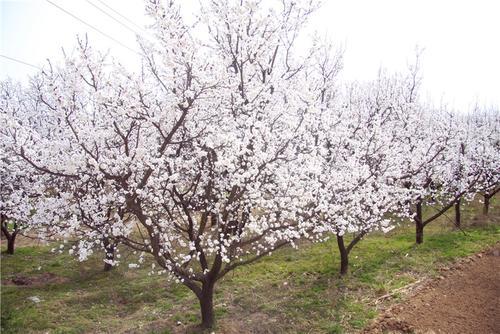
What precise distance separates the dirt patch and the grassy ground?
24 cm

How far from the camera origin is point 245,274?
15.6m

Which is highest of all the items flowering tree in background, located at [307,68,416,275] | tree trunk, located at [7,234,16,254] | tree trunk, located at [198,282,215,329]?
flowering tree in background, located at [307,68,416,275]

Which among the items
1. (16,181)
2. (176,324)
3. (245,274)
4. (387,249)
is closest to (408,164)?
(387,249)

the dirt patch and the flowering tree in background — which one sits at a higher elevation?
the flowering tree in background

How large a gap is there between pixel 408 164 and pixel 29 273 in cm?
1888

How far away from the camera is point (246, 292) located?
13.8 meters

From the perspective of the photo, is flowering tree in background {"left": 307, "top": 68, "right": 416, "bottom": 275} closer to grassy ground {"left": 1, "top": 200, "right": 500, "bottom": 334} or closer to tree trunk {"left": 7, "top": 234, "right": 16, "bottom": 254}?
grassy ground {"left": 1, "top": 200, "right": 500, "bottom": 334}

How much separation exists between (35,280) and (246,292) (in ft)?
30.4

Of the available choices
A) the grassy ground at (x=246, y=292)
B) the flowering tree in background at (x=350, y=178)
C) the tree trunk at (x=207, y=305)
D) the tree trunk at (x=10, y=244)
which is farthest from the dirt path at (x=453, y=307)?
the tree trunk at (x=10, y=244)

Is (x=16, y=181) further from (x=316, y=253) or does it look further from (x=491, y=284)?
(x=491, y=284)

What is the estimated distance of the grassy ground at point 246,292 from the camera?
37.6 feet

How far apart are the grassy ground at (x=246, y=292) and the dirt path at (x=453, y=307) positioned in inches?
29.9

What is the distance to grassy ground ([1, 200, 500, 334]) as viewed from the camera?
37.6 ft

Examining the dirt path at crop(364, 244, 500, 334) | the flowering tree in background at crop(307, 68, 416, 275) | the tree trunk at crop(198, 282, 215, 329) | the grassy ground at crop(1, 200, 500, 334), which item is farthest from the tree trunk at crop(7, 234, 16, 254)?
the dirt path at crop(364, 244, 500, 334)
